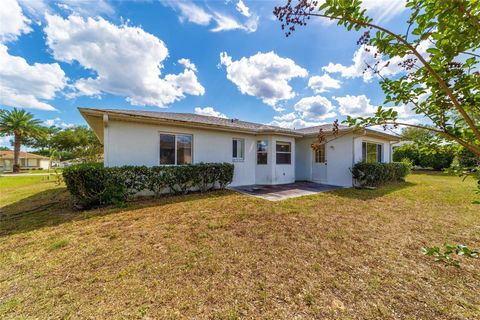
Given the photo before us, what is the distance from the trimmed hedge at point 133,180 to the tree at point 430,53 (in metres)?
6.82

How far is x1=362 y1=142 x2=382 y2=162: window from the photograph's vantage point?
1148 centimetres

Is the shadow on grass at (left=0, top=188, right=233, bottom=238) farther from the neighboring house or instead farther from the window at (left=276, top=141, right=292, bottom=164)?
the neighboring house

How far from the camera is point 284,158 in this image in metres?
10.9

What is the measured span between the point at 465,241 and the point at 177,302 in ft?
18.0

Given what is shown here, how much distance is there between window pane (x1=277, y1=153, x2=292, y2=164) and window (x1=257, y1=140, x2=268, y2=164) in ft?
2.53

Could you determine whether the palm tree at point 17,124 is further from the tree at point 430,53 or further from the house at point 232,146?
the tree at point 430,53

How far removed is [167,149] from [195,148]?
1.20 meters

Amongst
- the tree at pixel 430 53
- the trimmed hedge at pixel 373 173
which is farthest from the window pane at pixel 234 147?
the tree at pixel 430 53

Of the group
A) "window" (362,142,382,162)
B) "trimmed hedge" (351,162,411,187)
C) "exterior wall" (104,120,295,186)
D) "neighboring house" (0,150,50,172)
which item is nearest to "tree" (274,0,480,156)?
"exterior wall" (104,120,295,186)

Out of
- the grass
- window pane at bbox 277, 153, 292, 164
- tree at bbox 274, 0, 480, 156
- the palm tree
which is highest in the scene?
the palm tree

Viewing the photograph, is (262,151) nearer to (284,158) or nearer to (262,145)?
(262,145)

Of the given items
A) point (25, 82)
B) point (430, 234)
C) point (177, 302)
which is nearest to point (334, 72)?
point (430, 234)

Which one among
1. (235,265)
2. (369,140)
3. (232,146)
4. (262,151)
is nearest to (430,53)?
(235,265)

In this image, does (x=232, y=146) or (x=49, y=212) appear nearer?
(x=49, y=212)
